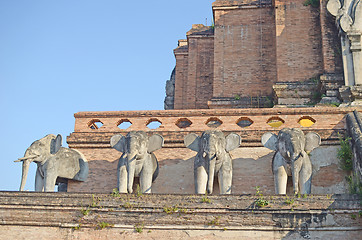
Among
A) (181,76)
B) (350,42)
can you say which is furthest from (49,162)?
(181,76)

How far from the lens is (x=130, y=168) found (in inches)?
520

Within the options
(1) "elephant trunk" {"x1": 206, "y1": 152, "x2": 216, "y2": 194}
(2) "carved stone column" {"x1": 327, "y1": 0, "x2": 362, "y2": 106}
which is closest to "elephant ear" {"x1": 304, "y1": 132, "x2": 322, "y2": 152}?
(1) "elephant trunk" {"x1": 206, "y1": 152, "x2": 216, "y2": 194}

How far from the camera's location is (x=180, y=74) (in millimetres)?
24969

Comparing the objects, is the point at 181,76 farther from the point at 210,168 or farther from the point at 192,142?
the point at 210,168

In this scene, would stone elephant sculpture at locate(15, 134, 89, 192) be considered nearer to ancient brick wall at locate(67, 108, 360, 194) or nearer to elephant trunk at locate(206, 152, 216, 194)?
ancient brick wall at locate(67, 108, 360, 194)

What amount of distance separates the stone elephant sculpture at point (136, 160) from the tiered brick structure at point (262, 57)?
7241mm

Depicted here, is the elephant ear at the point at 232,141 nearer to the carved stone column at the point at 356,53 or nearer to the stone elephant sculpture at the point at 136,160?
the stone elephant sculpture at the point at 136,160

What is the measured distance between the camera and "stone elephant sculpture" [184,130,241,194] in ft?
42.5

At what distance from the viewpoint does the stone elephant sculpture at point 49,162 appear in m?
14.0

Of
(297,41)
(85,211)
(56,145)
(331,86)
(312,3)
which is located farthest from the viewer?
(312,3)

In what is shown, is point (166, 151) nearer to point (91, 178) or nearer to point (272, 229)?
point (91, 178)

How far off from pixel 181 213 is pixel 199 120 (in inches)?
187

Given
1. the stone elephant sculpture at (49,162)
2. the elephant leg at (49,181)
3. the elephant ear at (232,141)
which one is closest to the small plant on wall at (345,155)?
the elephant ear at (232,141)

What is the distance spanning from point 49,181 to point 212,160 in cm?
381
